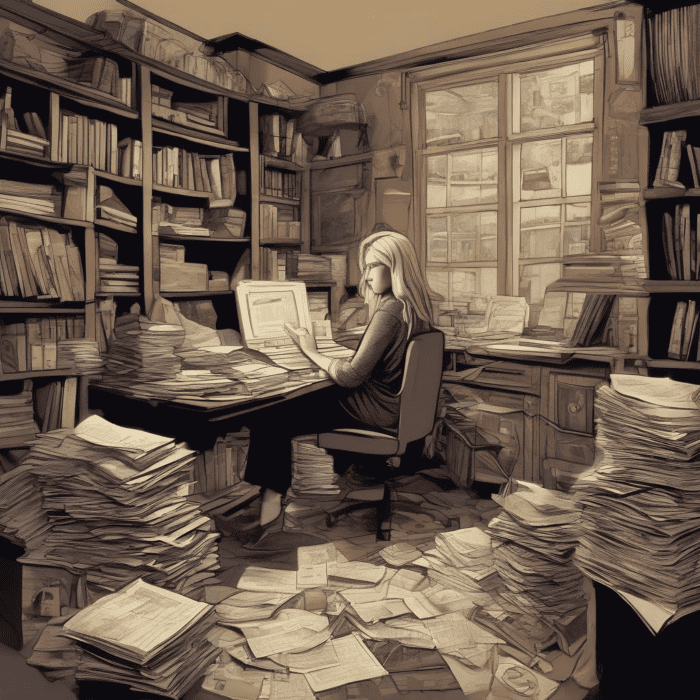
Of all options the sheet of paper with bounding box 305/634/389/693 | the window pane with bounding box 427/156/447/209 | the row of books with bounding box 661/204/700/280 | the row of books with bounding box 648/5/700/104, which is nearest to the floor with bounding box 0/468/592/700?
the sheet of paper with bounding box 305/634/389/693

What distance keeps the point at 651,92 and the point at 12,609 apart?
3220 mm

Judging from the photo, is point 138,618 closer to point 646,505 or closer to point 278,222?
point 646,505

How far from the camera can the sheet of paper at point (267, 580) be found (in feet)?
8.73

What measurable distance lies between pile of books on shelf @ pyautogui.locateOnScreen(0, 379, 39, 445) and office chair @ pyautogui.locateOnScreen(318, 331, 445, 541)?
51.7 inches

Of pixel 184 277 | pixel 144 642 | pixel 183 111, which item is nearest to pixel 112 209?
pixel 184 277

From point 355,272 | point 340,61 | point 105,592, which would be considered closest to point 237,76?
point 340,61

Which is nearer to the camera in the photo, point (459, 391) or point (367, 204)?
point (459, 391)

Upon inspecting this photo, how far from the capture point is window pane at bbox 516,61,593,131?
11.6 feet

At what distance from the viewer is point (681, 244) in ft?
8.70

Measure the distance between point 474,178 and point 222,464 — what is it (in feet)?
7.67

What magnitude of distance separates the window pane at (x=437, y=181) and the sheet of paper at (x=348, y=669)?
9.05 ft

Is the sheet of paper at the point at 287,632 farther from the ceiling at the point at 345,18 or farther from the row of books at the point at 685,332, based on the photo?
the ceiling at the point at 345,18

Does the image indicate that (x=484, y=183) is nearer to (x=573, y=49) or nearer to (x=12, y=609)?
(x=573, y=49)

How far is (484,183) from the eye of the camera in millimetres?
3930
